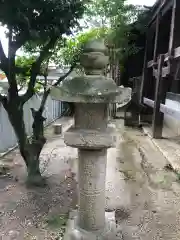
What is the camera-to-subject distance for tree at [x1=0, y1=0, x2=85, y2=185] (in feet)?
10.7

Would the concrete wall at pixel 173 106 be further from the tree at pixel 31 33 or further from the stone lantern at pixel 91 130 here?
the stone lantern at pixel 91 130

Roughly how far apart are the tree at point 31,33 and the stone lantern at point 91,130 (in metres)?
1.21

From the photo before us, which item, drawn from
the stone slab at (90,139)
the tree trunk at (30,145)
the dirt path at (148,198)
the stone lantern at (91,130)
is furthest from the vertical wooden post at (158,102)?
the stone slab at (90,139)

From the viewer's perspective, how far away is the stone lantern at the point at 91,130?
2514mm

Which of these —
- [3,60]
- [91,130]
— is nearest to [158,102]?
[3,60]

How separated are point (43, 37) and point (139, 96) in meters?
8.76

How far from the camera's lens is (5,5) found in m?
3.11

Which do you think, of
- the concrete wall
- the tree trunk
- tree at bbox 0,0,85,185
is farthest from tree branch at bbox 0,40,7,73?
the concrete wall

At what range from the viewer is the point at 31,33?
11.2ft

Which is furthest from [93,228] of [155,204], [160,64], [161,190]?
[160,64]

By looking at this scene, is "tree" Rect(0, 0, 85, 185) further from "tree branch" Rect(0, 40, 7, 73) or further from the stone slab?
the stone slab

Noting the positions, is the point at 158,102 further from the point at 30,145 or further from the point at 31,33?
the point at 31,33

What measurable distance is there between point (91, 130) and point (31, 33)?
1.63 m

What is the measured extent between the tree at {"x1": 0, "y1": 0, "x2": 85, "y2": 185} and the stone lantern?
1.21m
